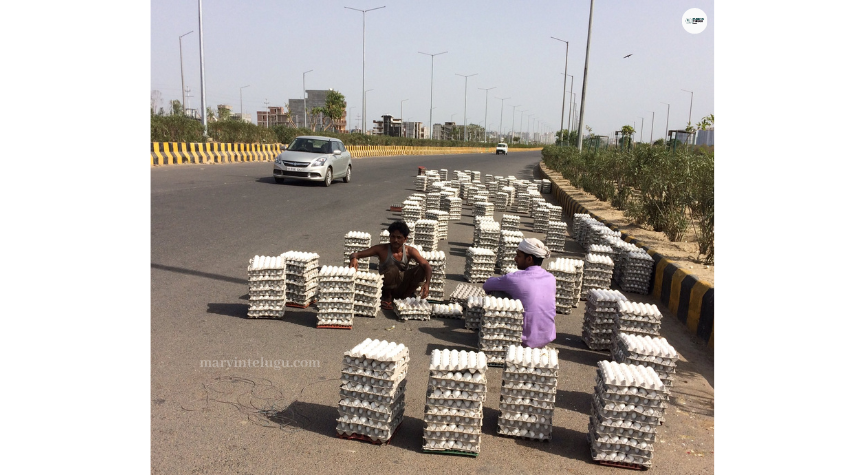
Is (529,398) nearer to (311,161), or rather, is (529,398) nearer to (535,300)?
(535,300)

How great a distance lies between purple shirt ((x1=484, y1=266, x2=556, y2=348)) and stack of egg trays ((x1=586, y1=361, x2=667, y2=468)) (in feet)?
5.58

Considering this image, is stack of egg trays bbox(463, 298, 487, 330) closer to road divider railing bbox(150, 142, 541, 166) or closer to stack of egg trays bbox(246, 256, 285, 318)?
stack of egg trays bbox(246, 256, 285, 318)

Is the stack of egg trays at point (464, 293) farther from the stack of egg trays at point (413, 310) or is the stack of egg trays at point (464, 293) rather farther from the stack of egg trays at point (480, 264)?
the stack of egg trays at point (413, 310)

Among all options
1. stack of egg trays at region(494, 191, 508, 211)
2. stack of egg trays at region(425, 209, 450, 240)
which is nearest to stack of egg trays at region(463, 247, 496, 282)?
stack of egg trays at region(425, 209, 450, 240)

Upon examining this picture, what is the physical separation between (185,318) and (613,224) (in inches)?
381

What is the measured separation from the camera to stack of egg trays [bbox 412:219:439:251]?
9820mm

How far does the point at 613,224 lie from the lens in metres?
13.0

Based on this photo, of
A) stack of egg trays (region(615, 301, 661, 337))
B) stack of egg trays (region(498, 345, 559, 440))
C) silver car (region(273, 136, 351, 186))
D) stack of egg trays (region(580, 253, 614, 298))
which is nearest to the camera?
stack of egg trays (region(498, 345, 559, 440))

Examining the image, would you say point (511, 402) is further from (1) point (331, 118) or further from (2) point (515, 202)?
(1) point (331, 118)

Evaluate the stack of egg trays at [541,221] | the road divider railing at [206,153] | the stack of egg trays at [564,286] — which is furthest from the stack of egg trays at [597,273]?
the road divider railing at [206,153]

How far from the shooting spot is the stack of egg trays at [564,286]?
7.16m

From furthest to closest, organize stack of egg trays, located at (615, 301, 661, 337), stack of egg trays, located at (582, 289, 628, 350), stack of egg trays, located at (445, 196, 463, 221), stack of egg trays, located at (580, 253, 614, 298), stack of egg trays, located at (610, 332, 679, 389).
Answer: stack of egg trays, located at (445, 196, 463, 221)
stack of egg trays, located at (580, 253, 614, 298)
stack of egg trays, located at (582, 289, 628, 350)
stack of egg trays, located at (615, 301, 661, 337)
stack of egg trays, located at (610, 332, 679, 389)

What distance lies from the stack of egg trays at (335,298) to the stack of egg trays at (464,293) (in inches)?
53.4
